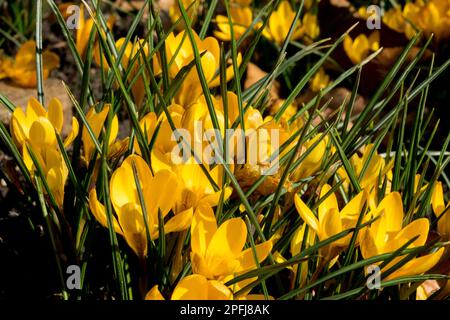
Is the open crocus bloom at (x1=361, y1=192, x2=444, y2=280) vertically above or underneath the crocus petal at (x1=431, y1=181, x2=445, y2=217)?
underneath

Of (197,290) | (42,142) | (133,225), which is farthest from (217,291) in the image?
(42,142)

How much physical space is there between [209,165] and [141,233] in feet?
0.52

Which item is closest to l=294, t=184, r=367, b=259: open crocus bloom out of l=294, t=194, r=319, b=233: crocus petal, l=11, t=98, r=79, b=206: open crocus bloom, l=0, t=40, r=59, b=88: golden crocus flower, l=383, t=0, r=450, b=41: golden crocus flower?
l=294, t=194, r=319, b=233: crocus petal

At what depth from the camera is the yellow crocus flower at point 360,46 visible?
6.13 ft

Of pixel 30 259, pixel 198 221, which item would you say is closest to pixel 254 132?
pixel 198 221

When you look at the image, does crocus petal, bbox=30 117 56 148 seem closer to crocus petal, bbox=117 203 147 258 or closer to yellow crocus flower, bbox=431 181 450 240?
crocus petal, bbox=117 203 147 258

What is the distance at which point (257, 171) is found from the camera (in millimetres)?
903

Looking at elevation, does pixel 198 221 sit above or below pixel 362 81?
below

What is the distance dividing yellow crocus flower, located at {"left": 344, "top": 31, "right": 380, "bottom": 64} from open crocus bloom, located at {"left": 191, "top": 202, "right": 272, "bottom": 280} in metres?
1.17

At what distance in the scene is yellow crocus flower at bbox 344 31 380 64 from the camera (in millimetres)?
1869

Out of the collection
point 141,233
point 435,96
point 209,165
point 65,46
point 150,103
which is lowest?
point 141,233

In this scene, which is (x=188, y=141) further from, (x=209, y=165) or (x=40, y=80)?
(x=40, y=80)

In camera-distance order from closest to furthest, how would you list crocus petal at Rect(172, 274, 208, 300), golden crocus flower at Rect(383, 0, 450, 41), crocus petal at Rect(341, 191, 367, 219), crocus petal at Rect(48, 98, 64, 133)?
crocus petal at Rect(172, 274, 208, 300)
crocus petal at Rect(341, 191, 367, 219)
crocus petal at Rect(48, 98, 64, 133)
golden crocus flower at Rect(383, 0, 450, 41)

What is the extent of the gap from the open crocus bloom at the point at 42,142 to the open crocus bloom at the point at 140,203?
11 cm
